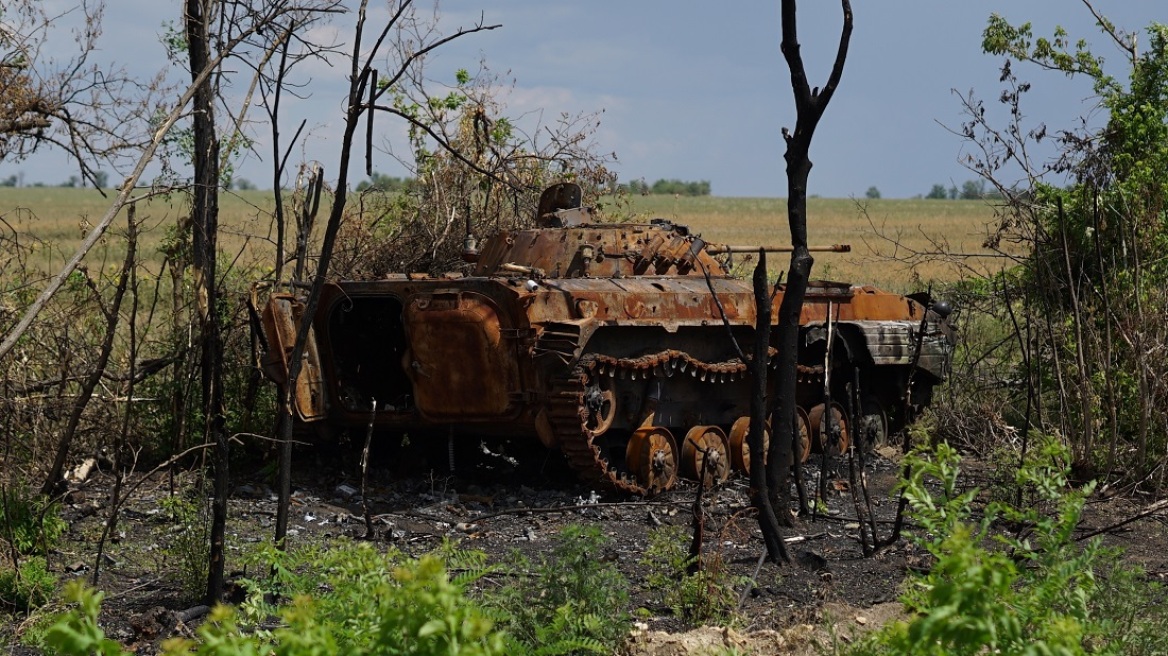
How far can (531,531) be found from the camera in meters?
9.59

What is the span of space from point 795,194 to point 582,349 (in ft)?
8.43

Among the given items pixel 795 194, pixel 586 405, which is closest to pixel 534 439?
pixel 586 405

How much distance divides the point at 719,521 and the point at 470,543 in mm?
1653

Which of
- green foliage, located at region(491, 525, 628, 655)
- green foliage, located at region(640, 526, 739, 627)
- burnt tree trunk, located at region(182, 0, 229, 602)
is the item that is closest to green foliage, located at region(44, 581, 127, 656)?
green foliage, located at region(491, 525, 628, 655)

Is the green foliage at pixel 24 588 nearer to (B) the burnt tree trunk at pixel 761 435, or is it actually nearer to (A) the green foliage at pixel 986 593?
(B) the burnt tree trunk at pixel 761 435

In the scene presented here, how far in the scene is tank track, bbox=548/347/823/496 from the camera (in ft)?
33.4

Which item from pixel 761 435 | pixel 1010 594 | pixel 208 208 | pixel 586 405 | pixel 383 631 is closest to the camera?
pixel 383 631

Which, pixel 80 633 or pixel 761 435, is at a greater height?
pixel 80 633

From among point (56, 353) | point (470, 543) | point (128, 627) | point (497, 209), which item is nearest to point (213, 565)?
point (128, 627)

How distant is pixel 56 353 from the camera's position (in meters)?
11.3

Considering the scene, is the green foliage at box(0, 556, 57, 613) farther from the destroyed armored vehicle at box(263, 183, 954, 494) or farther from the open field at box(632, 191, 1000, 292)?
the open field at box(632, 191, 1000, 292)

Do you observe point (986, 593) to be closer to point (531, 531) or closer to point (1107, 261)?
point (531, 531)

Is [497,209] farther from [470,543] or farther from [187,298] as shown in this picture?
[470,543]

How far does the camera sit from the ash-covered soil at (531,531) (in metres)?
6.78
